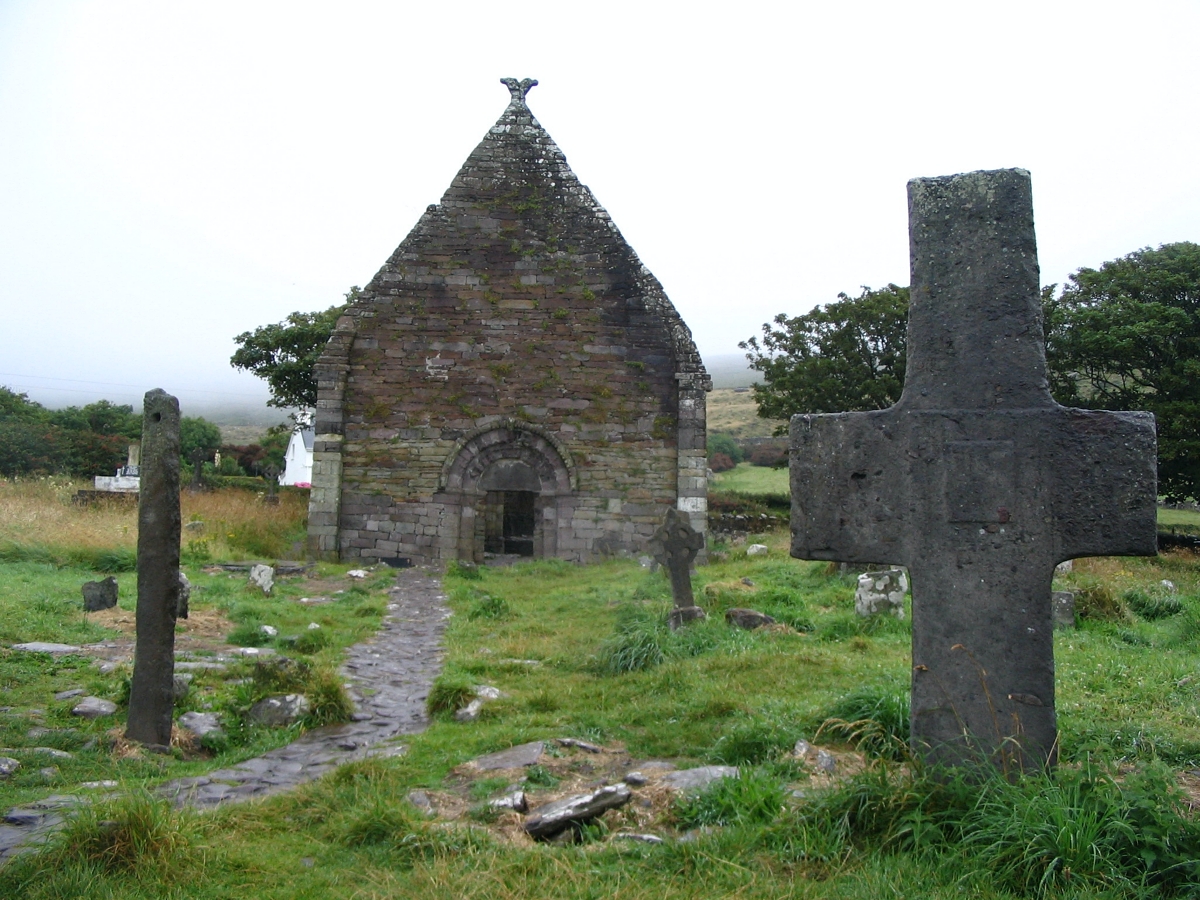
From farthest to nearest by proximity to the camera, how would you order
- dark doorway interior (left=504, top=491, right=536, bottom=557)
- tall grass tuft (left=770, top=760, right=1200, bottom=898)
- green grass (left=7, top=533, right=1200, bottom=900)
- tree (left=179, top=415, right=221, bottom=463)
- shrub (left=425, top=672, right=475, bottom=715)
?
1. tree (left=179, top=415, right=221, bottom=463)
2. dark doorway interior (left=504, top=491, right=536, bottom=557)
3. shrub (left=425, top=672, right=475, bottom=715)
4. green grass (left=7, top=533, right=1200, bottom=900)
5. tall grass tuft (left=770, top=760, right=1200, bottom=898)

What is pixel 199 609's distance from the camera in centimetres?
991

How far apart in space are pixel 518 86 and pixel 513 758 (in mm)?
15895

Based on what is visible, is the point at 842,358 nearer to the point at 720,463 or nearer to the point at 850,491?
the point at 720,463

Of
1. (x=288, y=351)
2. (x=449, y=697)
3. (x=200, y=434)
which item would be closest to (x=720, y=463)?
(x=288, y=351)

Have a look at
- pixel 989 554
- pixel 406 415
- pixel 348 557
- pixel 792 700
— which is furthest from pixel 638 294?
pixel 989 554

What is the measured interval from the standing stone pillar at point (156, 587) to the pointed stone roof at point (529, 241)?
11827 mm

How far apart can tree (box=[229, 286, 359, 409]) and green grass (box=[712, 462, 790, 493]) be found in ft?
57.1

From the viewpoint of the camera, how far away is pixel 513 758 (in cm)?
496

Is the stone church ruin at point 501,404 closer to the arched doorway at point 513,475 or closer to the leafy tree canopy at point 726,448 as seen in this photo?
the arched doorway at point 513,475

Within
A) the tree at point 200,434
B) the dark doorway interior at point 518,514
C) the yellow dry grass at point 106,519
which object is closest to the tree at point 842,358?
the dark doorway interior at point 518,514

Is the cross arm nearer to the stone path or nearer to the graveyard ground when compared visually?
the graveyard ground

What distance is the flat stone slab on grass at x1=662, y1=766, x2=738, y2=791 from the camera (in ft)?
13.6

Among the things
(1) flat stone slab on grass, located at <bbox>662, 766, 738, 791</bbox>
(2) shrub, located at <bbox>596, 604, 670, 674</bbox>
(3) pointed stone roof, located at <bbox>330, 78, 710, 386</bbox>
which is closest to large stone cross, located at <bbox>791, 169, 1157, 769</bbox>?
(1) flat stone slab on grass, located at <bbox>662, 766, 738, 791</bbox>

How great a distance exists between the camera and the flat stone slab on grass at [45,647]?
23.9ft
